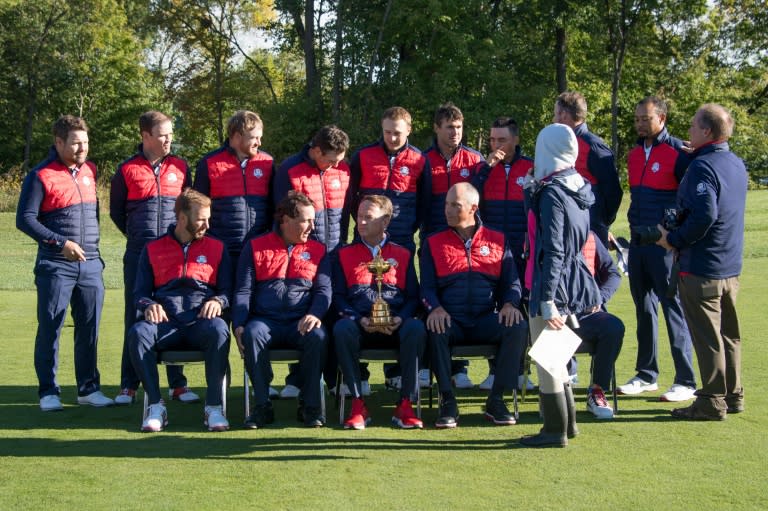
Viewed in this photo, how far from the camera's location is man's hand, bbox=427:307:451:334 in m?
5.84

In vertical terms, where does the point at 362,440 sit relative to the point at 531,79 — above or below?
below

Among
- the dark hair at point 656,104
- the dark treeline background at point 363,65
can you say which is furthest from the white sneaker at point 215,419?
the dark treeline background at point 363,65

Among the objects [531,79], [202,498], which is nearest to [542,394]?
[202,498]

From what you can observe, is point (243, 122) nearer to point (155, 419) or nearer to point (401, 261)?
point (401, 261)

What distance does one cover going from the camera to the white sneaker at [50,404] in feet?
20.6

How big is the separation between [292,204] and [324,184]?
67cm

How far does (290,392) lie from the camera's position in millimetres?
6844

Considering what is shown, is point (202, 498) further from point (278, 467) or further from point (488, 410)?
point (488, 410)

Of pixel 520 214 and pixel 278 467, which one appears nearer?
pixel 278 467

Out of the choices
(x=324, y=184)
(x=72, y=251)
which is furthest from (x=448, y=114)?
(x=72, y=251)

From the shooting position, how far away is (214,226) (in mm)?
6566

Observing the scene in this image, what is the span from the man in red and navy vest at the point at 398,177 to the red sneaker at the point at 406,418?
1.26m

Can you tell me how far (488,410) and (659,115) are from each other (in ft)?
7.88

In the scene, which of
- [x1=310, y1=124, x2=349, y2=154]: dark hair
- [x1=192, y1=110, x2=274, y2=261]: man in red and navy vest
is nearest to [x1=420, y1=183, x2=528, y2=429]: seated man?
[x1=310, y1=124, x2=349, y2=154]: dark hair
